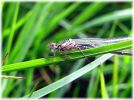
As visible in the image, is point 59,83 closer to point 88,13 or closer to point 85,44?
point 85,44

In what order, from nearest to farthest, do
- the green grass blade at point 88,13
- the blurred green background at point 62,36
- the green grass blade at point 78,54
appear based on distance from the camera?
the green grass blade at point 78,54 → the blurred green background at point 62,36 → the green grass blade at point 88,13

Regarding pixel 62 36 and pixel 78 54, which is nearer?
pixel 78 54

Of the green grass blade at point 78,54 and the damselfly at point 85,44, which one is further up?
the damselfly at point 85,44

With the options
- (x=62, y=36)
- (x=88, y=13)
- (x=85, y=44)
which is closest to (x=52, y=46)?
(x=85, y=44)

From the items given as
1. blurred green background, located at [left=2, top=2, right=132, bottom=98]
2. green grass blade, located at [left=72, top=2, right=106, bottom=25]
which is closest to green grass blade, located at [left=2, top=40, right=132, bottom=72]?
blurred green background, located at [left=2, top=2, right=132, bottom=98]

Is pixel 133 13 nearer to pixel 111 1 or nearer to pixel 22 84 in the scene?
pixel 111 1

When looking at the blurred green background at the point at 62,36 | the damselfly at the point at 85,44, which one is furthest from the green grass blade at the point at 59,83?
the blurred green background at the point at 62,36

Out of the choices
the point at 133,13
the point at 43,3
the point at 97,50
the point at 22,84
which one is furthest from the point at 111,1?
the point at 97,50

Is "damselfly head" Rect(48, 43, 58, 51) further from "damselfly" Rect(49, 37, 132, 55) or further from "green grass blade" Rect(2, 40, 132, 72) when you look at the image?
"green grass blade" Rect(2, 40, 132, 72)

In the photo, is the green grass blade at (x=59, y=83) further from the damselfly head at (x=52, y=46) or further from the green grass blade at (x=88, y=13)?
the green grass blade at (x=88, y=13)
